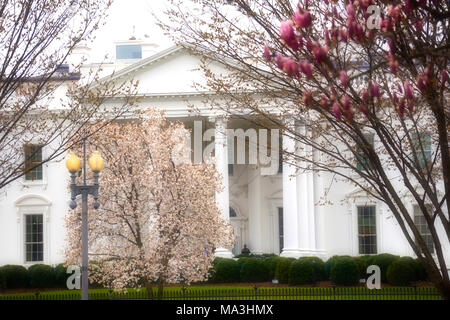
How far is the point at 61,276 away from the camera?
4103 centimetres

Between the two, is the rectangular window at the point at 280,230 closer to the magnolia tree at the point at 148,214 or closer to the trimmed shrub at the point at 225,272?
the trimmed shrub at the point at 225,272

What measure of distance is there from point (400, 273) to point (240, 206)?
13153 millimetres

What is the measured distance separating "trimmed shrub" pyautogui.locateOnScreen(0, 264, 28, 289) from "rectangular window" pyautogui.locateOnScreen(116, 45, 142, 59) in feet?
109

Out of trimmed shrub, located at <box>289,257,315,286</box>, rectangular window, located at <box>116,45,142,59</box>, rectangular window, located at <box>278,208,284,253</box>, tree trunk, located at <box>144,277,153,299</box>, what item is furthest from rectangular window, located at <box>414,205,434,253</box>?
rectangular window, located at <box>116,45,142,59</box>

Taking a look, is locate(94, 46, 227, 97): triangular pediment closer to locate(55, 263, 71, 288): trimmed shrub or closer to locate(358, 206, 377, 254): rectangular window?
locate(55, 263, 71, 288): trimmed shrub

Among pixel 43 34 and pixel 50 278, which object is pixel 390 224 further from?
pixel 43 34

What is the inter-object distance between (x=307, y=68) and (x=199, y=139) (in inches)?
1331

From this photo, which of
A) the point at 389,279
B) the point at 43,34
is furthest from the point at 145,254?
the point at 389,279

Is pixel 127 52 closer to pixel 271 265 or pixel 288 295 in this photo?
pixel 271 265

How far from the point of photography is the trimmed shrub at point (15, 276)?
137 feet

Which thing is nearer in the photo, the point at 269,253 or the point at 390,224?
the point at 390,224

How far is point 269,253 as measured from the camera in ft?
153

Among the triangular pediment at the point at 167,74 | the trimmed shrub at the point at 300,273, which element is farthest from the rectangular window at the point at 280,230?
the triangular pediment at the point at 167,74

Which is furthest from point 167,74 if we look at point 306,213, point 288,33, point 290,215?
point 288,33
